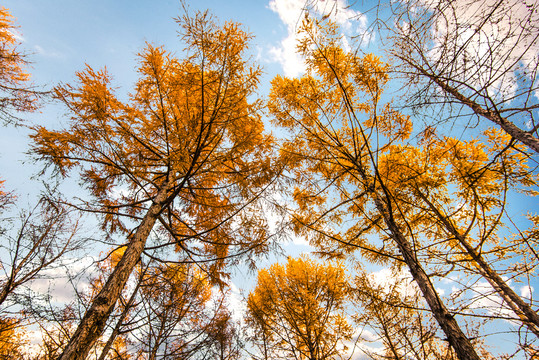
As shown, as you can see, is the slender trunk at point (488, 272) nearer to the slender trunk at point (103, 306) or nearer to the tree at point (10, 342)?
the slender trunk at point (103, 306)

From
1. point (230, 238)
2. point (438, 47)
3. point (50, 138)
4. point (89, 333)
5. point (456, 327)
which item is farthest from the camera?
point (230, 238)

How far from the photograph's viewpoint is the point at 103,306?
2482 millimetres

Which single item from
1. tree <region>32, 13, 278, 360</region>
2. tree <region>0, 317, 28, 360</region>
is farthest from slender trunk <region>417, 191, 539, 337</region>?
tree <region>0, 317, 28, 360</region>

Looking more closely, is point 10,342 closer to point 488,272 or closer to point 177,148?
point 177,148

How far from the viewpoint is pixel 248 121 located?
4691 millimetres

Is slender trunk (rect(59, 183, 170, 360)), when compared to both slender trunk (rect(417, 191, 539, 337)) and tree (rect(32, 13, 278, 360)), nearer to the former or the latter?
tree (rect(32, 13, 278, 360))

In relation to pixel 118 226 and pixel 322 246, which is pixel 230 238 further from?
pixel 118 226

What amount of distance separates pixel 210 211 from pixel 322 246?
9.48 ft

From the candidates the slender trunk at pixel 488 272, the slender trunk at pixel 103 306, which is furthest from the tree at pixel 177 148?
the slender trunk at pixel 488 272

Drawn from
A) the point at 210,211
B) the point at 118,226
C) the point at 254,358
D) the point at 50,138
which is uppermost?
the point at 210,211

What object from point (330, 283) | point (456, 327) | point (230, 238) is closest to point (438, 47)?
point (456, 327)

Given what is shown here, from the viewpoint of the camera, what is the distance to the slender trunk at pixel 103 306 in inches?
86.0

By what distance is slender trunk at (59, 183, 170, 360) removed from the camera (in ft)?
7.17

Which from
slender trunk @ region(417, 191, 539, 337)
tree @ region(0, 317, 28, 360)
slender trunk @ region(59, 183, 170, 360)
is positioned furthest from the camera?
tree @ region(0, 317, 28, 360)
